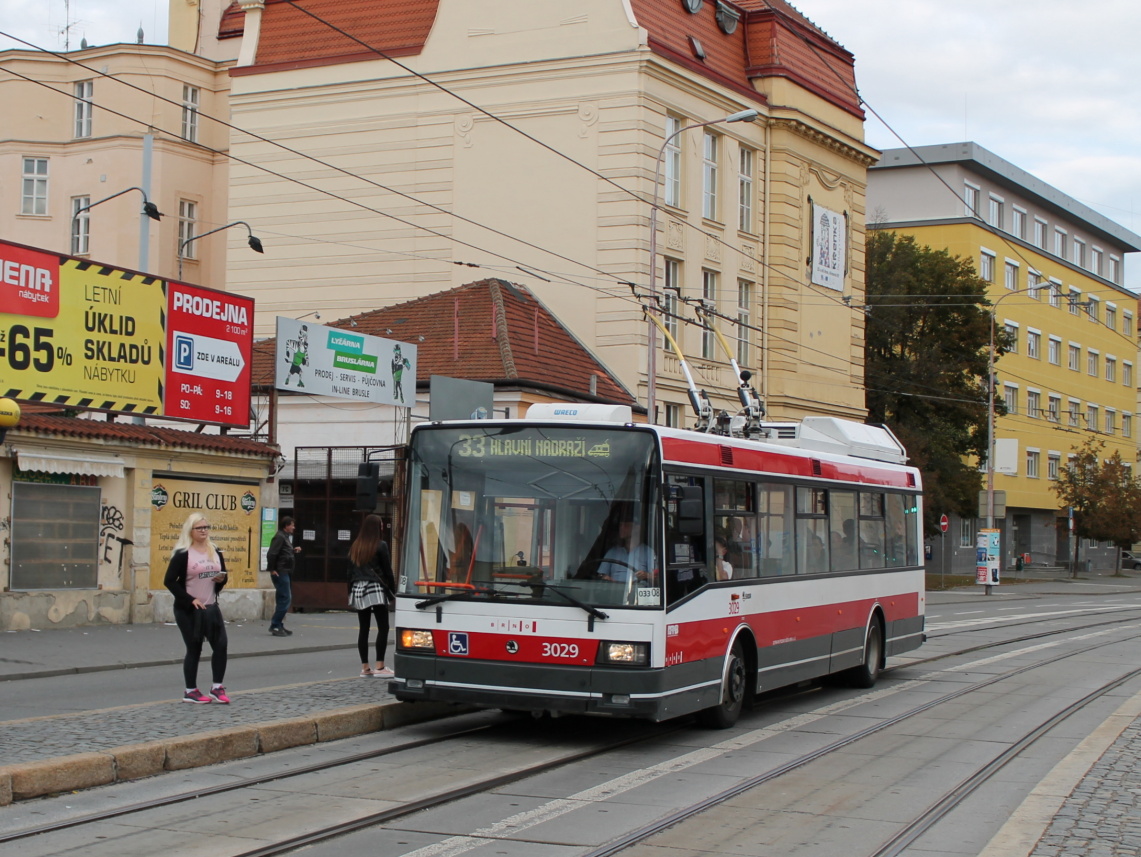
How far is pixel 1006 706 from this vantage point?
47.8 ft

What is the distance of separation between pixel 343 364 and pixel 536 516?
15890mm

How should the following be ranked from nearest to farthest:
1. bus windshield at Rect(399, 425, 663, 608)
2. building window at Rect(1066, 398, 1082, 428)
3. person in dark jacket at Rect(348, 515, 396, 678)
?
1. bus windshield at Rect(399, 425, 663, 608)
2. person in dark jacket at Rect(348, 515, 396, 678)
3. building window at Rect(1066, 398, 1082, 428)

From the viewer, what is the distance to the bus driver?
10781 millimetres

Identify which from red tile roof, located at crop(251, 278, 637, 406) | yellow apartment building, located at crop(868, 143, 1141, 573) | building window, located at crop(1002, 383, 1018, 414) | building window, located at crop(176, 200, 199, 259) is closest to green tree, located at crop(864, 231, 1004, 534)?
yellow apartment building, located at crop(868, 143, 1141, 573)

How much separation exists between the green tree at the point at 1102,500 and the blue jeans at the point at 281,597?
164 feet

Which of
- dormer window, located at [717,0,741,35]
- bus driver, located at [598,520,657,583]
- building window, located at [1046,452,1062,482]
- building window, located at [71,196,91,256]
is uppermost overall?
dormer window, located at [717,0,741,35]

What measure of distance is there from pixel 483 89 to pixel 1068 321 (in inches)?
2000

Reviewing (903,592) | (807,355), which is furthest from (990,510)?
(903,592)

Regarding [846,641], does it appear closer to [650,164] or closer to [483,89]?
[650,164]

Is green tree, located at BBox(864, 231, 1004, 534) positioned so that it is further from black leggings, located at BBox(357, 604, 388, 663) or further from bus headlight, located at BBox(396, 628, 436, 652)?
bus headlight, located at BBox(396, 628, 436, 652)

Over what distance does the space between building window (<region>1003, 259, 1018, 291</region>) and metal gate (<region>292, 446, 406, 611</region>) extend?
49858mm

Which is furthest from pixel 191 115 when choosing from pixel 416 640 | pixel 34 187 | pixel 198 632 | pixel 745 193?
pixel 416 640

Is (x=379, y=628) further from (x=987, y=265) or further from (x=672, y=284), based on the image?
(x=987, y=265)

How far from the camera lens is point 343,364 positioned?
86.1 feet
